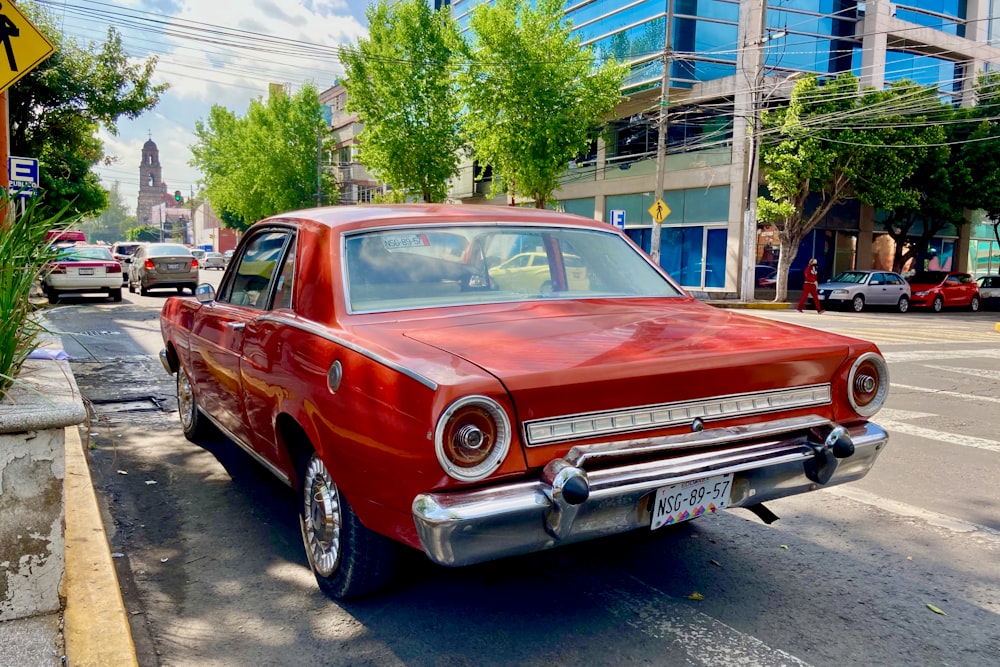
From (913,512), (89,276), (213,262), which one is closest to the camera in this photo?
(913,512)

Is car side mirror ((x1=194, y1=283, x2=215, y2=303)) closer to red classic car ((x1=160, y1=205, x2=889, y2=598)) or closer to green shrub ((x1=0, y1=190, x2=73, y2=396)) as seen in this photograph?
red classic car ((x1=160, y1=205, x2=889, y2=598))

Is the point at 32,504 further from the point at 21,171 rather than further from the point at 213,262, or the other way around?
the point at 213,262

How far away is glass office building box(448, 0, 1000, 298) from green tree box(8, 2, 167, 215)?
56.1 feet

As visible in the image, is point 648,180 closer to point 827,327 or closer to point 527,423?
point 827,327

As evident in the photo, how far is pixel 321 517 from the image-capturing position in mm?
3600

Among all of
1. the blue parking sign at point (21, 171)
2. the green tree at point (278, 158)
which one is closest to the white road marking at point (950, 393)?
the blue parking sign at point (21, 171)

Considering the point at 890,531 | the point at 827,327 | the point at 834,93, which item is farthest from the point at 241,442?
the point at 834,93

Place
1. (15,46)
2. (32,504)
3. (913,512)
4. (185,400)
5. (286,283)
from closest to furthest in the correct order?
(32,504), (286,283), (913,512), (15,46), (185,400)

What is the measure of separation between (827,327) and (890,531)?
14318 millimetres

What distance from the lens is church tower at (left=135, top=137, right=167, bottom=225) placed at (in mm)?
184875

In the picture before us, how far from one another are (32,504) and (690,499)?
2393mm

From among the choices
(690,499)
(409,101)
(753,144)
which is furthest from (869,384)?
(409,101)

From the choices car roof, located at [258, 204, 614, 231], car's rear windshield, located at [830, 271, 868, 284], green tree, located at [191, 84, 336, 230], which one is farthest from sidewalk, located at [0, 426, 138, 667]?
green tree, located at [191, 84, 336, 230]

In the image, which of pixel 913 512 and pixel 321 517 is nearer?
pixel 321 517
